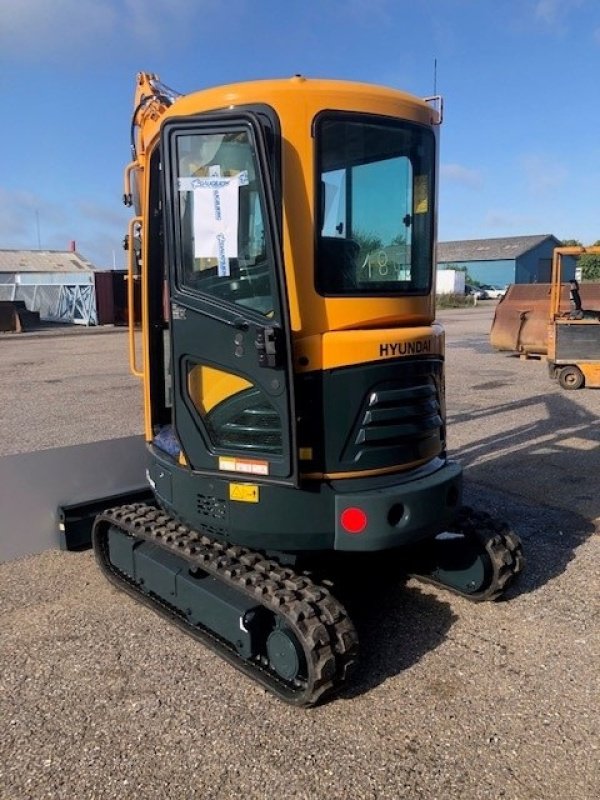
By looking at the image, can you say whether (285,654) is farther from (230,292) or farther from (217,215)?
(217,215)

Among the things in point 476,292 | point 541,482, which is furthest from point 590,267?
point 541,482

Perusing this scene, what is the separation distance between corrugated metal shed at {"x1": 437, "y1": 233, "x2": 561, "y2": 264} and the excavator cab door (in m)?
67.0

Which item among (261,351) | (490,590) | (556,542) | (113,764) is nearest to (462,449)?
(556,542)

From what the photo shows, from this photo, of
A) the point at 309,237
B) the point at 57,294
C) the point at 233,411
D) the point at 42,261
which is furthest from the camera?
the point at 42,261

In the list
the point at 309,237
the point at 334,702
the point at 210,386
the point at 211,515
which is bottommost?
the point at 334,702

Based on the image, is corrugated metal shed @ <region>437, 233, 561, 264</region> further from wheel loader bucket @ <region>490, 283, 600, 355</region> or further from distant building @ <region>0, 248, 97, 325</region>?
wheel loader bucket @ <region>490, 283, 600, 355</region>

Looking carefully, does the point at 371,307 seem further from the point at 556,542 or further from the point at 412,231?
the point at 556,542

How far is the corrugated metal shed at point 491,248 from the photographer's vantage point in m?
68.9

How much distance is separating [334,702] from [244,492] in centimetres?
107

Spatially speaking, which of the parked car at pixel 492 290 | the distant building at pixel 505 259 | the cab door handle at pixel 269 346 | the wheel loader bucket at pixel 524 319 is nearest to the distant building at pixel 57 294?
the wheel loader bucket at pixel 524 319

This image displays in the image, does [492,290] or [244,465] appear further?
[492,290]

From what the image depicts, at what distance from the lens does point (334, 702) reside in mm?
3326

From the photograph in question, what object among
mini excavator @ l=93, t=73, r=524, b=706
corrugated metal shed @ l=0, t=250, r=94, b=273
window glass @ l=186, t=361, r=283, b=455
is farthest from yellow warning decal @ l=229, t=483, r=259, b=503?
corrugated metal shed @ l=0, t=250, r=94, b=273

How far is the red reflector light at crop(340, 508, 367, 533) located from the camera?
341cm
